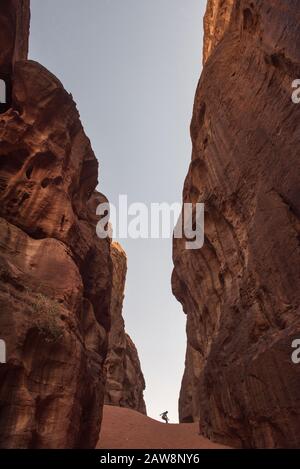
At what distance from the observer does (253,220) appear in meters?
16.7

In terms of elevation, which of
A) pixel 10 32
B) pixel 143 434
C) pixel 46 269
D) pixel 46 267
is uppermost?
pixel 10 32

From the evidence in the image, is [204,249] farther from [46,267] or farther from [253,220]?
[46,267]

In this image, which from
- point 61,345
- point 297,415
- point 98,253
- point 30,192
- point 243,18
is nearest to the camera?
point 297,415

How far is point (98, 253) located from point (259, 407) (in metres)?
13.1

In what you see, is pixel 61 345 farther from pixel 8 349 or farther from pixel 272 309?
pixel 272 309

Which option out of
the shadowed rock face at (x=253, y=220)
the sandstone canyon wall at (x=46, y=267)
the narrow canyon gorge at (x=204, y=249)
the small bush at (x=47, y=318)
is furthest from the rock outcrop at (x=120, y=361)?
the small bush at (x=47, y=318)

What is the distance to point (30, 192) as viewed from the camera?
18.0 meters

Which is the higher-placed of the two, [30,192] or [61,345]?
[30,192]

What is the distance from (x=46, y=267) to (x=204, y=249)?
43.3 feet

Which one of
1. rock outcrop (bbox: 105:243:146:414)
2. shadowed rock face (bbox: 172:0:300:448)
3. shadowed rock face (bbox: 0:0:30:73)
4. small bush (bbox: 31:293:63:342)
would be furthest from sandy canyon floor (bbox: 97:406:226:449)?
shadowed rock face (bbox: 0:0:30:73)

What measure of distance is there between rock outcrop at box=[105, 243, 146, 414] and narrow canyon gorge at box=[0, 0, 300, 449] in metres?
A: 21.5

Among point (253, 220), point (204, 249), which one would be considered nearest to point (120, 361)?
point (204, 249)

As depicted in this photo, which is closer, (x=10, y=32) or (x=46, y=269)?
(x=46, y=269)

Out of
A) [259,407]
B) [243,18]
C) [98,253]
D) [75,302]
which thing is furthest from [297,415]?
[243,18]
